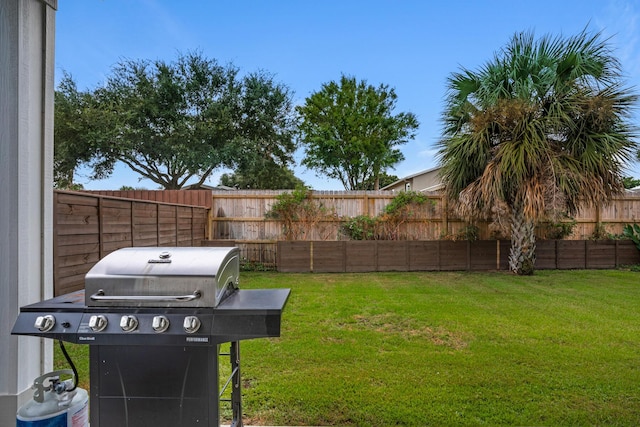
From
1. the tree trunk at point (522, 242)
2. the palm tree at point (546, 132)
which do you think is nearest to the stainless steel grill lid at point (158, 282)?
the palm tree at point (546, 132)

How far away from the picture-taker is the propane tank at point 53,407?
137 cm

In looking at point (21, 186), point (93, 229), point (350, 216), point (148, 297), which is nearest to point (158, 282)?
point (148, 297)

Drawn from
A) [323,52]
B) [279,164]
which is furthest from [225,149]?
[323,52]

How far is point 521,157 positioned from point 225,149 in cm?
895

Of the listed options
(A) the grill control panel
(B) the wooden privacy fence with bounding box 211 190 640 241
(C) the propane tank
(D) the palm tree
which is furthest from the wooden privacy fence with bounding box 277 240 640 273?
(A) the grill control panel

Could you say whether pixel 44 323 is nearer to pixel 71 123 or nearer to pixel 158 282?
pixel 158 282

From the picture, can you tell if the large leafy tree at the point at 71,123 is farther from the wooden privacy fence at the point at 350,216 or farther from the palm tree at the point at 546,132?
the palm tree at the point at 546,132

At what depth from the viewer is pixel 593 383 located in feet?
7.53

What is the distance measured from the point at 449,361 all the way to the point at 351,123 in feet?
42.4

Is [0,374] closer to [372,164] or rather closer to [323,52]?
[323,52]

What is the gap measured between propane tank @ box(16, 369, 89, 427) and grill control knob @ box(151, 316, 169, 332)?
2.02 ft

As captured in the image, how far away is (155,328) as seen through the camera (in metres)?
1.24

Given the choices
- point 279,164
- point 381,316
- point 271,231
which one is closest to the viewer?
point 381,316

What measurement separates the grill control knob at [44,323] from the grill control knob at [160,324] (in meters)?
0.40
